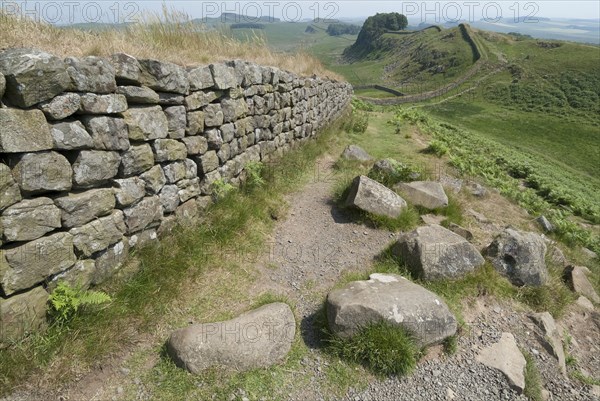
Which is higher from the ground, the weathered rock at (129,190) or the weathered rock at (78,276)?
the weathered rock at (129,190)

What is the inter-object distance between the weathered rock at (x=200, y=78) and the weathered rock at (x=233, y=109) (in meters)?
0.53

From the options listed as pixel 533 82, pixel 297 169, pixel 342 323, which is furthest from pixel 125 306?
pixel 533 82

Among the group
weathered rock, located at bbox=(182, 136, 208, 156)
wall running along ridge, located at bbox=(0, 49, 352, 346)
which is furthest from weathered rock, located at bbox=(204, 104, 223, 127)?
weathered rock, located at bbox=(182, 136, 208, 156)

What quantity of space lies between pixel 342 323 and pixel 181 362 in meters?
1.75

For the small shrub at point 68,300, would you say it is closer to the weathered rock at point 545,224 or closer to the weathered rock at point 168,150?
the weathered rock at point 168,150

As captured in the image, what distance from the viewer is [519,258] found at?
5.84m

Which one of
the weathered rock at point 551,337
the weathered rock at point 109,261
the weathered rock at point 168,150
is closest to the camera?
the weathered rock at point 109,261

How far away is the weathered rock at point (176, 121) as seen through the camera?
519cm

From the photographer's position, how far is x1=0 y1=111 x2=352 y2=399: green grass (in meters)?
3.38

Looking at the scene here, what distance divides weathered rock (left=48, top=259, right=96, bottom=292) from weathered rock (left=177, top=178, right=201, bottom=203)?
1734mm

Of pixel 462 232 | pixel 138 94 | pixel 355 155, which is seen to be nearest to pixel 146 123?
pixel 138 94

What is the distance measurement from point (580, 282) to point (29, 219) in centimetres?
801

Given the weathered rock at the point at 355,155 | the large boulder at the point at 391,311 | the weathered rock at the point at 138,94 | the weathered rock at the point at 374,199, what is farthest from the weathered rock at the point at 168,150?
the weathered rock at the point at 355,155

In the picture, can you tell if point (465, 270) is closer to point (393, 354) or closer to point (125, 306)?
point (393, 354)
